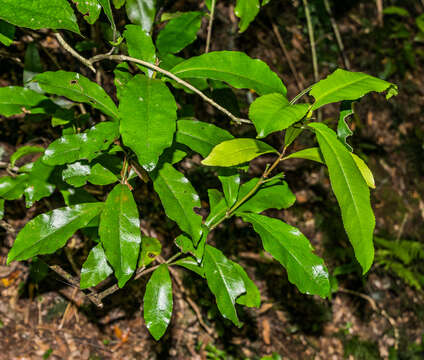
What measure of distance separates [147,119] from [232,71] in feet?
1.06

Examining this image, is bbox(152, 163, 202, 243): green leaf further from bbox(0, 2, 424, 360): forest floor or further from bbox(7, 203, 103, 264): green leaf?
bbox(0, 2, 424, 360): forest floor

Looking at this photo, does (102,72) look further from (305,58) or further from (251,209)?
(305,58)

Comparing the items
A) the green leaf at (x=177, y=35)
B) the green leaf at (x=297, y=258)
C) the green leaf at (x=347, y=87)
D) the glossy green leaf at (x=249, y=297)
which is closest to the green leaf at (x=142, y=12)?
the green leaf at (x=177, y=35)

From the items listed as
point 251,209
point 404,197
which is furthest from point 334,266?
point 251,209

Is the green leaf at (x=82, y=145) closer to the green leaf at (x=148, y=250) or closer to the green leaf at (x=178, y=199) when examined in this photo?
the green leaf at (x=178, y=199)

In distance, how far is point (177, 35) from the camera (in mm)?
1388

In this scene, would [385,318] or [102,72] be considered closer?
[102,72]

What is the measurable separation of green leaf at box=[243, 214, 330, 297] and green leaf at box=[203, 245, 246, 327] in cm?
16

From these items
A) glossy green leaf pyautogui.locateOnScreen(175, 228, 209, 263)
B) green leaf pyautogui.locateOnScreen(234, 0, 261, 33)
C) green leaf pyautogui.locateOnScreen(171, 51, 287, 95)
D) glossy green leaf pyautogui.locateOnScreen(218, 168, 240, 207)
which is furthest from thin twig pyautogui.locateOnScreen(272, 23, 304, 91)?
glossy green leaf pyautogui.locateOnScreen(175, 228, 209, 263)

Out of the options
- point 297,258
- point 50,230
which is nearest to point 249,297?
point 297,258

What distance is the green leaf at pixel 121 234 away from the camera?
1.08 metres

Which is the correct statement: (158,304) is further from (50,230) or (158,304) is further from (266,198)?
(266,198)

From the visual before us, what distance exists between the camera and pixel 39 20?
94 cm

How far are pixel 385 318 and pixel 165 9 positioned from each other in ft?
10.1
